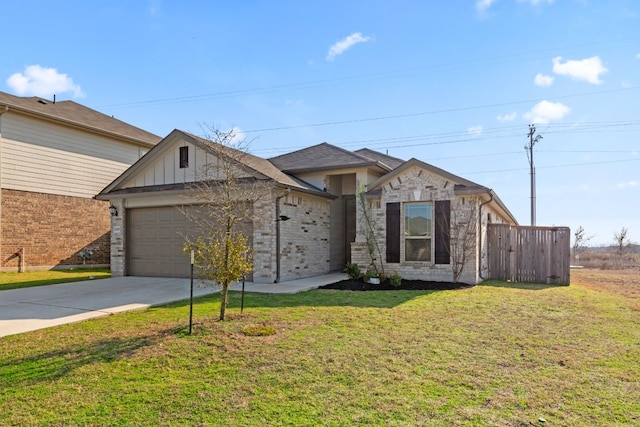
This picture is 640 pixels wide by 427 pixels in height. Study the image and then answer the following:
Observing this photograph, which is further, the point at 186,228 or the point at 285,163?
the point at 285,163

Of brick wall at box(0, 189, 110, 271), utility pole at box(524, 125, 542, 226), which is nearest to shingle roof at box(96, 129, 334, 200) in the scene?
brick wall at box(0, 189, 110, 271)

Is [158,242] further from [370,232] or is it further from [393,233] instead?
[393,233]

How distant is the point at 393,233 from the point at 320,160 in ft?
13.4

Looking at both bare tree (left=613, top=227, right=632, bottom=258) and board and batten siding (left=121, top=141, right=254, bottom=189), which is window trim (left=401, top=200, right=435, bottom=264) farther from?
bare tree (left=613, top=227, right=632, bottom=258)

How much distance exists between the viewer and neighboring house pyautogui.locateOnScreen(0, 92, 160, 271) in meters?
15.6

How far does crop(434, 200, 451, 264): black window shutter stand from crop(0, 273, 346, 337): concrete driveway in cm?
327

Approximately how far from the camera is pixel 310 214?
13.3 m

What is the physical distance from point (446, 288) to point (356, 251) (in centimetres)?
322

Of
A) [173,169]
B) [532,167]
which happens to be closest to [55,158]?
[173,169]

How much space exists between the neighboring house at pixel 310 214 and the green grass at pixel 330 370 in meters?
4.56

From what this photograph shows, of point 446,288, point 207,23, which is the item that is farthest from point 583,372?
point 207,23

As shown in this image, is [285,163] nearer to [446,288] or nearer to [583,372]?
[446,288]

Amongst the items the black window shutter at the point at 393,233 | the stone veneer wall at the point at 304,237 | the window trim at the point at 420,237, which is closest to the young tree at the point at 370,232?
the black window shutter at the point at 393,233

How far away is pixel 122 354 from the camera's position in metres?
4.78
